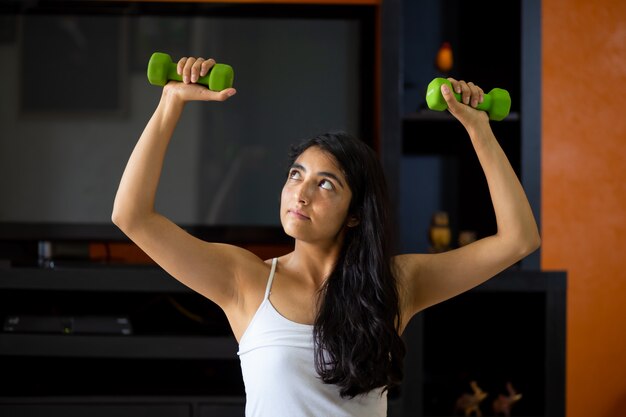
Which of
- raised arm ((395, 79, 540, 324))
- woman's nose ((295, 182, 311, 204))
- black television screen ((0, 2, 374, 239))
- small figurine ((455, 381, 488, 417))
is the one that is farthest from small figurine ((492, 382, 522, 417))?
woman's nose ((295, 182, 311, 204))

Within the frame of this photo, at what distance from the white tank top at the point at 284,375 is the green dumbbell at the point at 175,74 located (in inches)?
15.3

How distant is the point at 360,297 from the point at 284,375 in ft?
0.73

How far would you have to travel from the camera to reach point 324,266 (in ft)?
5.77

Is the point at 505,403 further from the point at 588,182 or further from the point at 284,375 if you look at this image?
the point at 284,375

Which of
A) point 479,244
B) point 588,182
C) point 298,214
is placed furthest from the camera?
point 588,182

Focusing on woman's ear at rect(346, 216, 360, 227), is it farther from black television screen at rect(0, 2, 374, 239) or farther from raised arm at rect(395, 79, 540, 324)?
black television screen at rect(0, 2, 374, 239)

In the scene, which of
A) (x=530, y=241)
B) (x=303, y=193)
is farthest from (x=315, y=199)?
(x=530, y=241)

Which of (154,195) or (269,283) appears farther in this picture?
(269,283)

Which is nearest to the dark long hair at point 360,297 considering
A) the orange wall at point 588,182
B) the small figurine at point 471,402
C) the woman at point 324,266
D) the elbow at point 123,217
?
the woman at point 324,266

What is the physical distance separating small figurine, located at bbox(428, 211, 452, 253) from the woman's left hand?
65.6 inches

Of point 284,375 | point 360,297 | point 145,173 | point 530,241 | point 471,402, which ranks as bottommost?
point 471,402

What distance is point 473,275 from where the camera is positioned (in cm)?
175

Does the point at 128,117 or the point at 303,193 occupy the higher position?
the point at 128,117

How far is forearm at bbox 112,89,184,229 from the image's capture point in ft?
5.00
